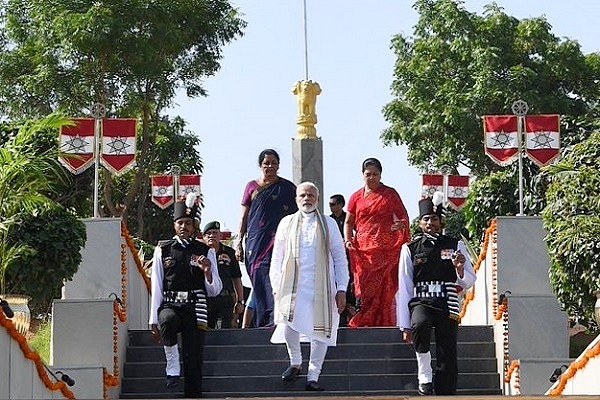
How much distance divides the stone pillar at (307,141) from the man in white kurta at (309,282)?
14386 millimetres

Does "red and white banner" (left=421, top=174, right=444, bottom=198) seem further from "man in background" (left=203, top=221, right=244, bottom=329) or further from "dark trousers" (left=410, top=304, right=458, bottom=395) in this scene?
"dark trousers" (left=410, top=304, right=458, bottom=395)

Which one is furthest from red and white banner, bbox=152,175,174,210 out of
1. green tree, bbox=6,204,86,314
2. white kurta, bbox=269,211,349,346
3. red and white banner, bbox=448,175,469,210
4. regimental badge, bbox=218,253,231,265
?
white kurta, bbox=269,211,349,346

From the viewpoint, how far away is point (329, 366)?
16172mm

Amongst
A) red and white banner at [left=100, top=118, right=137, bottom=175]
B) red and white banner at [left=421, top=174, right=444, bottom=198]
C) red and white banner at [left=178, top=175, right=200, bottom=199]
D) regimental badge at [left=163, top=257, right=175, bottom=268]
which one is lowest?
regimental badge at [left=163, top=257, right=175, bottom=268]

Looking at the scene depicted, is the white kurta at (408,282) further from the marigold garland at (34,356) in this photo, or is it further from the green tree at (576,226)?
the marigold garland at (34,356)

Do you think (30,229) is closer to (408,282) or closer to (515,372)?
(408,282)

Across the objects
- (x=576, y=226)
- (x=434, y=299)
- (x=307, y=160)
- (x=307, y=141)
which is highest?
(x=307, y=141)

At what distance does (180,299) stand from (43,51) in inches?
1049

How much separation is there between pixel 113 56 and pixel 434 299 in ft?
86.5

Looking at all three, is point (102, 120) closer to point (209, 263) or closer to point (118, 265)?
point (118, 265)

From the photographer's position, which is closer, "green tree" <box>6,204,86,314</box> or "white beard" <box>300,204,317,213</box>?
"white beard" <box>300,204,317,213</box>

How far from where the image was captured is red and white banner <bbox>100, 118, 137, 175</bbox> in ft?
65.2

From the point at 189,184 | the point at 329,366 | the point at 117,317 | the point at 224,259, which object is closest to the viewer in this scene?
the point at 329,366

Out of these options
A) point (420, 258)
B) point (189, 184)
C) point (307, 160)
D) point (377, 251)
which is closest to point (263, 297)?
point (377, 251)
